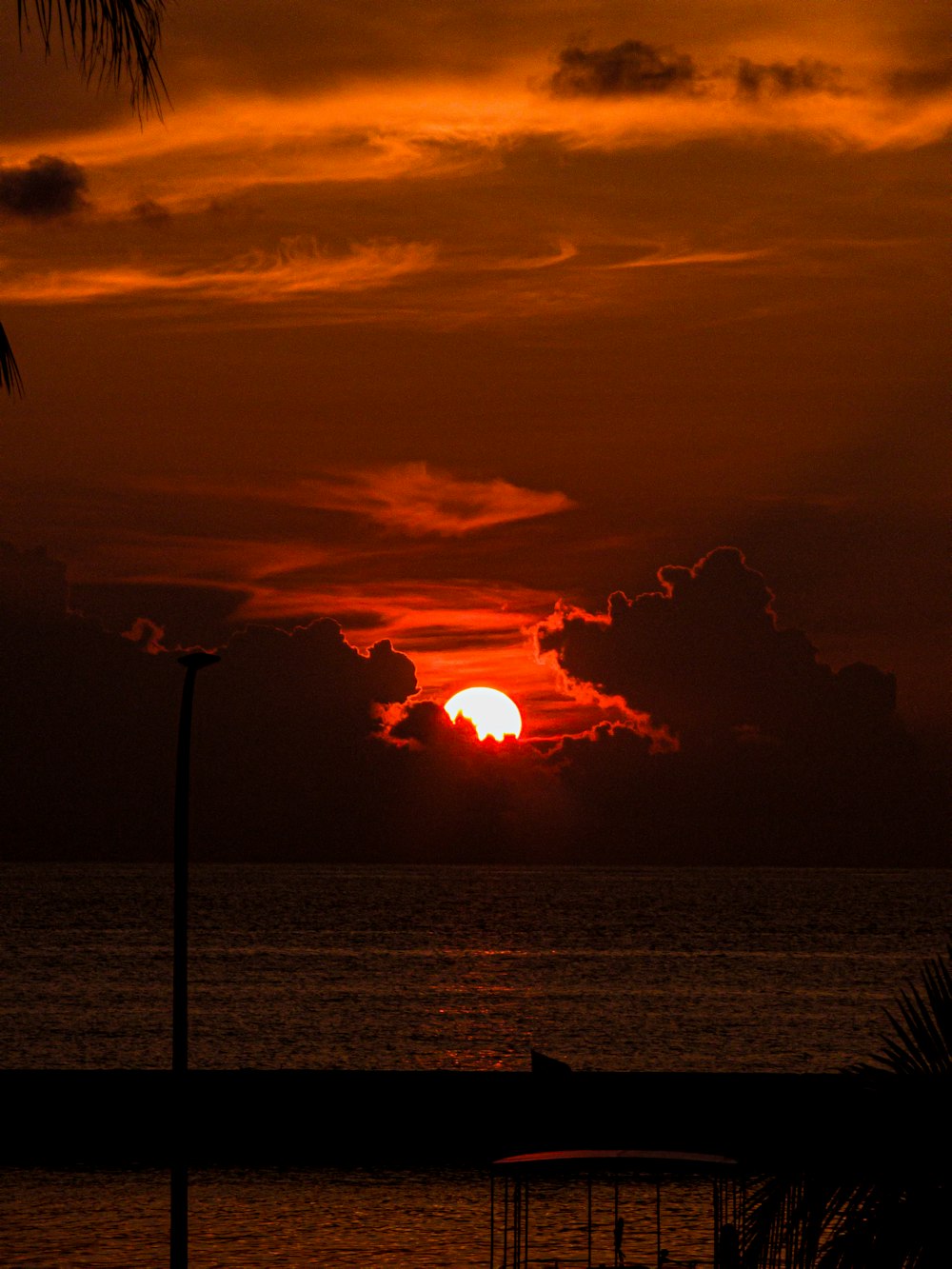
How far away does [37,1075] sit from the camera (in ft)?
116

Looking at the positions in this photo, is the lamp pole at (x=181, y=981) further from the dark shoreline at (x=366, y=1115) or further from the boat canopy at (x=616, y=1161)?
the dark shoreline at (x=366, y=1115)

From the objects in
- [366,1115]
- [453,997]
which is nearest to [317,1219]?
[366,1115]

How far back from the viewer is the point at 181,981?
2228 centimetres

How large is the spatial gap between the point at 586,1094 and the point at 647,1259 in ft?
24.0

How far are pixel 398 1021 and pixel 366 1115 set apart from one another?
5045cm

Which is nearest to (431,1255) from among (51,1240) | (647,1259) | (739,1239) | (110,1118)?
(647,1259)

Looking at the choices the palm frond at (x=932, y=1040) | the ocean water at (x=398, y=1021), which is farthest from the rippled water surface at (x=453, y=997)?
the palm frond at (x=932, y=1040)

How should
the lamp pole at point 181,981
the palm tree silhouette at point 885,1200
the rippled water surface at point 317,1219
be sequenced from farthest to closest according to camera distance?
the rippled water surface at point 317,1219 < the lamp pole at point 181,981 < the palm tree silhouette at point 885,1200

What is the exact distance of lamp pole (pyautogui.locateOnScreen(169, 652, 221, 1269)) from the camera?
793 inches

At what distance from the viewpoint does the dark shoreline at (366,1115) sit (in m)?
33.7

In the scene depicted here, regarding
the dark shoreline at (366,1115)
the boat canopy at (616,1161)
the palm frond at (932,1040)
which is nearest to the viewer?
the palm frond at (932,1040)

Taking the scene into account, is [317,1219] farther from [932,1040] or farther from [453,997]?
[453,997]

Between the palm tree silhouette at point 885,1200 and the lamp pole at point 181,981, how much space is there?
46.4 feet

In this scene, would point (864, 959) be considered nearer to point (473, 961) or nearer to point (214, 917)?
point (473, 961)
